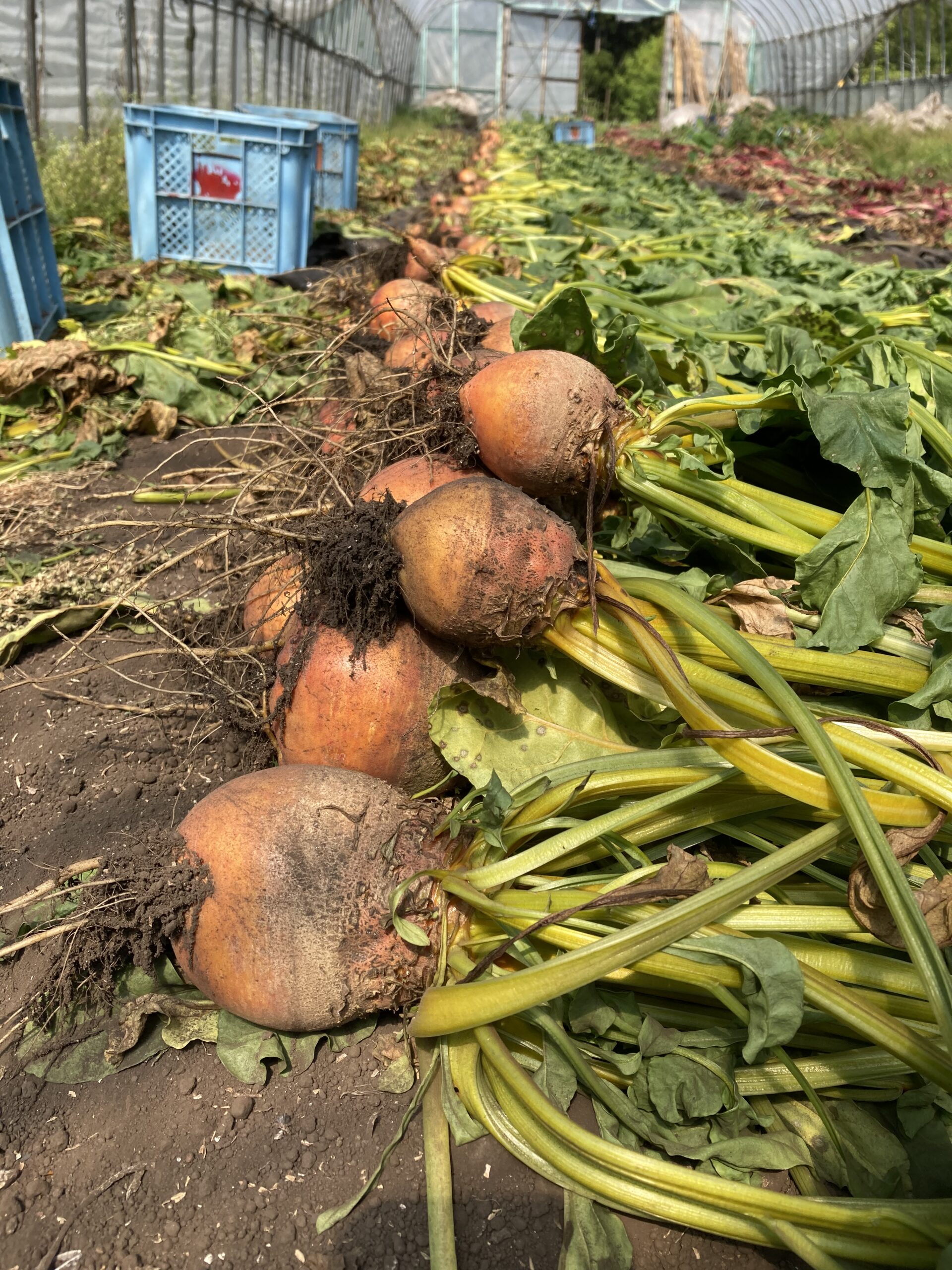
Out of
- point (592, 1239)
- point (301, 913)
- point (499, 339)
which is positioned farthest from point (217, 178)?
point (592, 1239)

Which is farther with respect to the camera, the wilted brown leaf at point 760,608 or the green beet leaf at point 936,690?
the wilted brown leaf at point 760,608

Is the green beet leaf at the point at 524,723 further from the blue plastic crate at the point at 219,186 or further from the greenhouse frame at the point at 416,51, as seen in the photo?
the greenhouse frame at the point at 416,51

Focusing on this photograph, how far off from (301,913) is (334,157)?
9.94 metres

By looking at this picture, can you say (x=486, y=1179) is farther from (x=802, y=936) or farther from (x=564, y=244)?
(x=564, y=244)

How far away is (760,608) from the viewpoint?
2.28 m

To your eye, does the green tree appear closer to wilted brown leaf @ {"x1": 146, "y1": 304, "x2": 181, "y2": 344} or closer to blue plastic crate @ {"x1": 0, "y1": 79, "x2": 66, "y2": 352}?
blue plastic crate @ {"x1": 0, "y1": 79, "x2": 66, "y2": 352}

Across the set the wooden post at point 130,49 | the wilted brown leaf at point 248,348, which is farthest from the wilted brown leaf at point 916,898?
the wooden post at point 130,49

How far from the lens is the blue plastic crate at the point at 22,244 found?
15.9 feet

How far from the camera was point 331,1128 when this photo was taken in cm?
181

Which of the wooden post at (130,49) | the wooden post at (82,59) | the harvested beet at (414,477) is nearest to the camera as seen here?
the harvested beet at (414,477)

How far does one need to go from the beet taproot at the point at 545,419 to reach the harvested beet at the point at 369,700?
0.62m

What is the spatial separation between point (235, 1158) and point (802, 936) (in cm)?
123

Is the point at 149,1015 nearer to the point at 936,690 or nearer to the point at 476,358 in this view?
the point at 936,690

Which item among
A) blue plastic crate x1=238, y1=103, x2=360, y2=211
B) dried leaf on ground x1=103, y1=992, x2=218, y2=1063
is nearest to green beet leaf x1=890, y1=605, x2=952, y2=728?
dried leaf on ground x1=103, y1=992, x2=218, y2=1063
